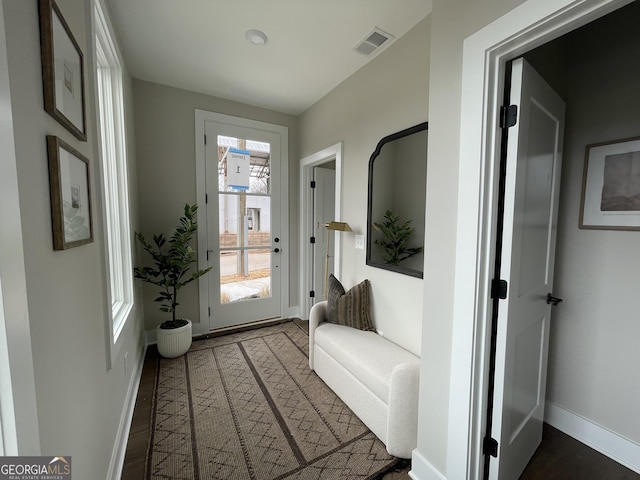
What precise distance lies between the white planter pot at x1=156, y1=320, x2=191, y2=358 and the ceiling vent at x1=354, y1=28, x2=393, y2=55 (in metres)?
2.96

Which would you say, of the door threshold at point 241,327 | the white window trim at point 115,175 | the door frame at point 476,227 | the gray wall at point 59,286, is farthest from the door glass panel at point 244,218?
the door frame at point 476,227

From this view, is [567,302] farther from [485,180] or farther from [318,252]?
[318,252]

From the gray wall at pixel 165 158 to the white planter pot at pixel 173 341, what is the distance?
16.3 inches

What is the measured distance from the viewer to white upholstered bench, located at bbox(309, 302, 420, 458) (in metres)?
1.55

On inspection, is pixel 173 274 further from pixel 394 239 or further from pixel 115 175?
pixel 394 239

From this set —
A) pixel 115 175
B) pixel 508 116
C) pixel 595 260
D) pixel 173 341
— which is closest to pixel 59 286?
pixel 115 175

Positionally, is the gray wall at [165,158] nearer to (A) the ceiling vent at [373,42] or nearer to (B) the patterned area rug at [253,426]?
(B) the patterned area rug at [253,426]

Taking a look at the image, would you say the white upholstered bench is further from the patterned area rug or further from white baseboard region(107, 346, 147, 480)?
white baseboard region(107, 346, 147, 480)

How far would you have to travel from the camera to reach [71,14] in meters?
1.09

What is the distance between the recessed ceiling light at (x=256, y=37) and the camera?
6.66 feet

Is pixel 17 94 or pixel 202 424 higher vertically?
pixel 17 94

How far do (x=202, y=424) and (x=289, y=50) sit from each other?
2870mm

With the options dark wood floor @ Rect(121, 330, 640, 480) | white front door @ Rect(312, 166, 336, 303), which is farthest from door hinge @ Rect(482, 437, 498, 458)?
white front door @ Rect(312, 166, 336, 303)

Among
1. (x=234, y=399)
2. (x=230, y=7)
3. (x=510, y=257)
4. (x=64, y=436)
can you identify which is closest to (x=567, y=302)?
(x=510, y=257)
